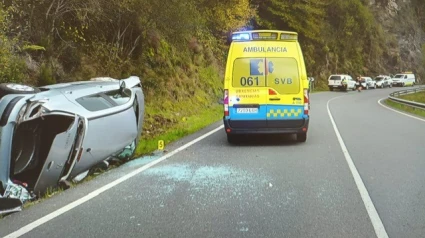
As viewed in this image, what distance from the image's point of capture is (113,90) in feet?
27.6

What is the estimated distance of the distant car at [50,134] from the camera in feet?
19.1

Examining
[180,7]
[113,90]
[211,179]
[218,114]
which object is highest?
[180,7]

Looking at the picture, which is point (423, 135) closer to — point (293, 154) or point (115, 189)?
point (293, 154)

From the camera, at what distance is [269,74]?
35.6ft

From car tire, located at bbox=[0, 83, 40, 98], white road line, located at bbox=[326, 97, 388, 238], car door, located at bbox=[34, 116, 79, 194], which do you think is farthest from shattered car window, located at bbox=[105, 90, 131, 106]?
white road line, located at bbox=[326, 97, 388, 238]

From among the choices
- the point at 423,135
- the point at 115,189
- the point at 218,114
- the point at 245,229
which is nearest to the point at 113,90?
the point at 115,189

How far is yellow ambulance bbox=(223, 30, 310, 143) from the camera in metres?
10.7

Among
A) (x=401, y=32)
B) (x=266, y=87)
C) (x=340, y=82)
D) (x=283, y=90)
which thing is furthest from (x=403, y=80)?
(x=266, y=87)

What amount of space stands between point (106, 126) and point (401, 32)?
78820mm

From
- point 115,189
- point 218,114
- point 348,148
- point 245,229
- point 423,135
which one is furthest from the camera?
point 218,114

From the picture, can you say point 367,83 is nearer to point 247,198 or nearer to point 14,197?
point 247,198

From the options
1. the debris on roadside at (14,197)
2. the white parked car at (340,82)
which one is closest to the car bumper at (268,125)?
the debris on roadside at (14,197)

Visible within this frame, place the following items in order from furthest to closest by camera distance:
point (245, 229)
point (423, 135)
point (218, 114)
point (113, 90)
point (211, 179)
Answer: point (218, 114), point (423, 135), point (113, 90), point (211, 179), point (245, 229)

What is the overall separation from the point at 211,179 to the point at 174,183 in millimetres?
604
